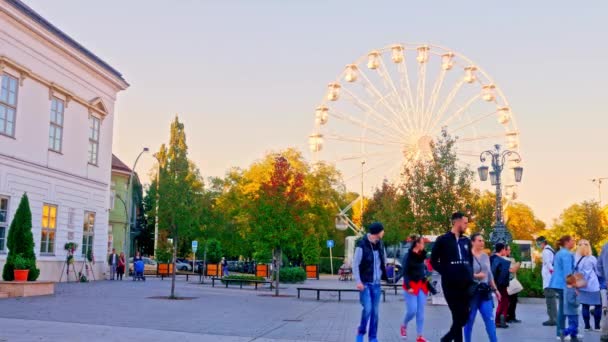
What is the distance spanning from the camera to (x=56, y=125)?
30.7 metres

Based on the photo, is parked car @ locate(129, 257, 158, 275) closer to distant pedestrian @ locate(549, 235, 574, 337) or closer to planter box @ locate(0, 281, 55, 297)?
planter box @ locate(0, 281, 55, 297)

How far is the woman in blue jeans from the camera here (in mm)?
9945

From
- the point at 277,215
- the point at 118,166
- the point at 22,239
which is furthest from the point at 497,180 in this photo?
the point at 118,166

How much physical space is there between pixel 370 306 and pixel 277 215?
1692cm

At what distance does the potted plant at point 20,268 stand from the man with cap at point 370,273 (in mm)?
15109

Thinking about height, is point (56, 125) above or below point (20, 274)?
above

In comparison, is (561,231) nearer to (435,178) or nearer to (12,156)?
(435,178)

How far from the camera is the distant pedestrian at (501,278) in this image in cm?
1528

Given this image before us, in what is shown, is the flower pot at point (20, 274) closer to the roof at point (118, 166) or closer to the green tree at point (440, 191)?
the green tree at point (440, 191)

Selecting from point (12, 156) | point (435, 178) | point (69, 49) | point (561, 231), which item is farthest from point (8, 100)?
point (561, 231)

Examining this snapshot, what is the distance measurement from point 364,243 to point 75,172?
24576mm

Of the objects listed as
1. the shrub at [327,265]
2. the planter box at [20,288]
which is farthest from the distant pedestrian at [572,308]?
the shrub at [327,265]

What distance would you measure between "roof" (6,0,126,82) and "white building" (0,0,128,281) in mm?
50

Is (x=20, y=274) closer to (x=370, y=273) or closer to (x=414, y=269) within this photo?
(x=414, y=269)
